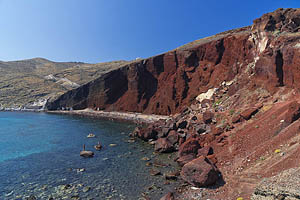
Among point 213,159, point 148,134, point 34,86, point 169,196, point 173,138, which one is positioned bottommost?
point 169,196

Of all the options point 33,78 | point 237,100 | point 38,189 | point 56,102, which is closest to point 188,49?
point 237,100

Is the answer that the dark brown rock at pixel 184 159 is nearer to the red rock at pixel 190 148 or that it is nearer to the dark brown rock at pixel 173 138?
the red rock at pixel 190 148

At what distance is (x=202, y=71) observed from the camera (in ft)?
182

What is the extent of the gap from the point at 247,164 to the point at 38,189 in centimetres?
1886

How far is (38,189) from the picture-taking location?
17.8m

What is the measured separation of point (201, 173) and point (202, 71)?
4293 cm

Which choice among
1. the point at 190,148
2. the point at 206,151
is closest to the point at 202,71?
the point at 190,148

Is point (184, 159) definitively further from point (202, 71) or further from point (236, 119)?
point (202, 71)

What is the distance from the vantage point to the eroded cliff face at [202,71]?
95.0ft

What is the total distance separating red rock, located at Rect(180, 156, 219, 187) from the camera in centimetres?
1602

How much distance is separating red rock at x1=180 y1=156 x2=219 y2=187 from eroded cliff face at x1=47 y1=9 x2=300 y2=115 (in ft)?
53.5

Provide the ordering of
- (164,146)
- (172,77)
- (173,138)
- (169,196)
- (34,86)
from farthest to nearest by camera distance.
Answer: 1. (34,86)
2. (172,77)
3. (173,138)
4. (164,146)
5. (169,196)

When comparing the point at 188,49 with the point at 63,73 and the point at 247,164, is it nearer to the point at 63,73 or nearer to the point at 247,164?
the point at 247,164

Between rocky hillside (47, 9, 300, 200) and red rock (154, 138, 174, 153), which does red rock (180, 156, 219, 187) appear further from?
red rock (154, 138, 174, 153)
